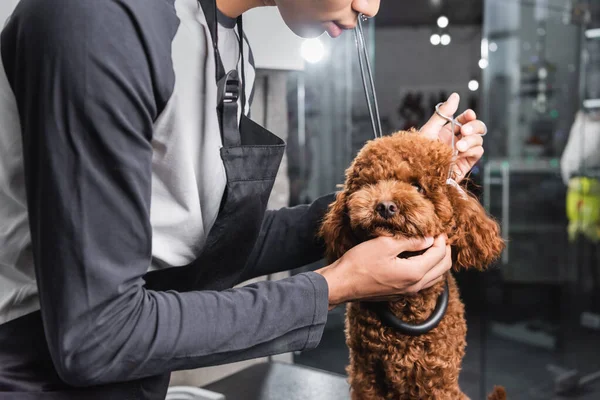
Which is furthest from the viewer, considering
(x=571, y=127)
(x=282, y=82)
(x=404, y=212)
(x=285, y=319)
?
(x=571, y=127)

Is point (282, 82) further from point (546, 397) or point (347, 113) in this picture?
point (546, 397)

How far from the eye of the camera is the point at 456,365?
0.86m

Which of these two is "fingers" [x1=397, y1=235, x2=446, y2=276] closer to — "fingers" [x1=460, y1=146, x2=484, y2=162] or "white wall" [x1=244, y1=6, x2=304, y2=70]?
"fingers" [x1=460, y1=146, x2=484, y2=162]

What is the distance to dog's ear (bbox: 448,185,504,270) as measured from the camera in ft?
2.84

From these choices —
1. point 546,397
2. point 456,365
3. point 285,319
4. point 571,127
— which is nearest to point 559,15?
point 571,127

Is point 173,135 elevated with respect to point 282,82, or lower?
lower

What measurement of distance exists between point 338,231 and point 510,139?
303cm

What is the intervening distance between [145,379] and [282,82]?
118 centimetres

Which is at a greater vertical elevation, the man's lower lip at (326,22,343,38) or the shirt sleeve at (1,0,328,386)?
the man's lower lip at (326,22,343,38)

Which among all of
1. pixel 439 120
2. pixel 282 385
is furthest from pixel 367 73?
pixel 282 385

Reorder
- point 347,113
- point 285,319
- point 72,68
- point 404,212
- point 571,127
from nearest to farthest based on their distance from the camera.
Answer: point 72,68
point 285,319
point 404,212
point 347,113
point 571,127

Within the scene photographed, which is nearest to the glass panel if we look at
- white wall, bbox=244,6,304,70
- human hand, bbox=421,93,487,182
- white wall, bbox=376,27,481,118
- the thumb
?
white wall, bbox=376,27,481,118

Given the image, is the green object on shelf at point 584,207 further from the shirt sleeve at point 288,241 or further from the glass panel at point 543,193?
the shirt sleeve at point 288,241

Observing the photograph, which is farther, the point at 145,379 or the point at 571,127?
the point at 571,127
